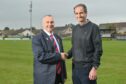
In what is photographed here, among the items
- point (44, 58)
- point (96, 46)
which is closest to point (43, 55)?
point (44, 58)

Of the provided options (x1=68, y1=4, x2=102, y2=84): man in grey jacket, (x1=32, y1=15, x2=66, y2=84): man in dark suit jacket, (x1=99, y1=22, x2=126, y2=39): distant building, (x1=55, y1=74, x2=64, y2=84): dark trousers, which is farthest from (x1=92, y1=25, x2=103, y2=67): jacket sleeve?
(x1=99, y1=22, x2=126, y2=39): distant building

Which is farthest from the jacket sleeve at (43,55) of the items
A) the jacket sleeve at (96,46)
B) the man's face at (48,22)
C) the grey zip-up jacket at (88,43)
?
the jacket sleeve at (96,46)

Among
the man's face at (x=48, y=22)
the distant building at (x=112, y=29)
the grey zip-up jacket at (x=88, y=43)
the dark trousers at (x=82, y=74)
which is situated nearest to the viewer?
the man's face at (x=48, y=22)

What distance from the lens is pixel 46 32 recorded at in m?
7.16

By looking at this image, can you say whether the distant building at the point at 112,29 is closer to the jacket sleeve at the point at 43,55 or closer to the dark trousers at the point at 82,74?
the dark trousers at the point at 82,74

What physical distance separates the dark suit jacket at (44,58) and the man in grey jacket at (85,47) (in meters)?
0.44

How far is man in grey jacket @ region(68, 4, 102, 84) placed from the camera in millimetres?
7070

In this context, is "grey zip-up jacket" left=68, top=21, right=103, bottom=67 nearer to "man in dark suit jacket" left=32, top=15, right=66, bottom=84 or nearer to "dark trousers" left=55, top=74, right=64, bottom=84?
"man in dark suit jacket" left=32, top=15, right=66, bottom=84

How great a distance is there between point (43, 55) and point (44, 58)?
60mm

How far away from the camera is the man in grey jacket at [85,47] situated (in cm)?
707

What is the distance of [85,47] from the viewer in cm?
718

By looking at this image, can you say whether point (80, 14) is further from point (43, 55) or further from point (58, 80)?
point (58, 80)

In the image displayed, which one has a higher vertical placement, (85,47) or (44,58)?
(85,47)

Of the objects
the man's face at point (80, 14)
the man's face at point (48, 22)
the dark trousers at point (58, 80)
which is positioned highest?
the man's face at point (80, 14)
